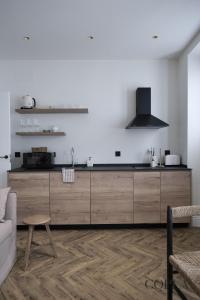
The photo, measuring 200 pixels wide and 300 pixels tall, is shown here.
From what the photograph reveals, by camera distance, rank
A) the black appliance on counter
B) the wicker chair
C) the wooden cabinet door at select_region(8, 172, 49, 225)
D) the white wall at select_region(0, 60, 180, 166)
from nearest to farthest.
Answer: the wicker chair < the wooden cabinet door at select_region(8, 172, 49, 225) < the black appliance on counter < the white wall at select_region(0, 60, 180, 166)

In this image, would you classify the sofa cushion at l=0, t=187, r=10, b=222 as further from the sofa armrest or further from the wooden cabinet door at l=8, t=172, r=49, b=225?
the wooden cabinet door at l=8, t=172, r=49, b=225

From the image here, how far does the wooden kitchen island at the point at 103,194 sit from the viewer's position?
2893 millimetres

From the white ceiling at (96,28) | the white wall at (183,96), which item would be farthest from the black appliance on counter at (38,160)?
the white wall at (183,96)

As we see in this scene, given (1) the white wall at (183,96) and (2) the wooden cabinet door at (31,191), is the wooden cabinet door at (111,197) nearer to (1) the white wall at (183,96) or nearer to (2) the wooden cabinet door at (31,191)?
(2) the wooden cabinet door at (31,191)

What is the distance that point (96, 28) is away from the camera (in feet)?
8.21

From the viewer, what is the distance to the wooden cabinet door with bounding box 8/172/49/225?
9.46 feet

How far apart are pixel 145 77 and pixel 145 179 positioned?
175cm

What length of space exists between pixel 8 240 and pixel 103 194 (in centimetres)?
138

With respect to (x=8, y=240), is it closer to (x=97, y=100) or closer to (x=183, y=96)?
(x=97, y=100)

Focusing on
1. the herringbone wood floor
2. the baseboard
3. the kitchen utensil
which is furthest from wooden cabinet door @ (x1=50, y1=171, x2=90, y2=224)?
the baseboard

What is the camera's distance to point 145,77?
3.44 metres

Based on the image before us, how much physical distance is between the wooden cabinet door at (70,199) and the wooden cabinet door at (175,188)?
3.64ft

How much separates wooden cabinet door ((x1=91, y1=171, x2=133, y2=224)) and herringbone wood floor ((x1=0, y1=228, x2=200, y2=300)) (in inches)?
8.0

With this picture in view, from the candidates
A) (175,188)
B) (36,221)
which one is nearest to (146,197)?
(175,188)
